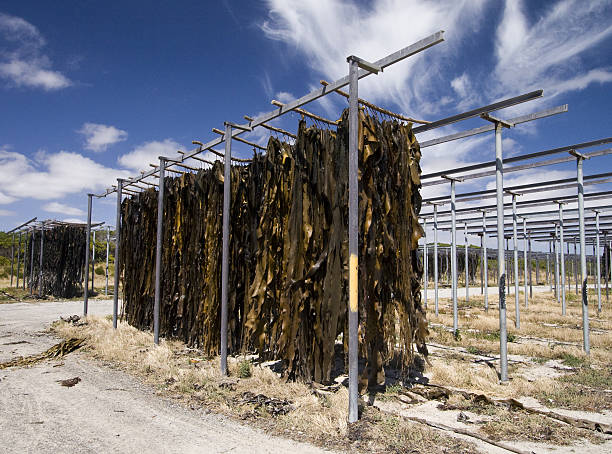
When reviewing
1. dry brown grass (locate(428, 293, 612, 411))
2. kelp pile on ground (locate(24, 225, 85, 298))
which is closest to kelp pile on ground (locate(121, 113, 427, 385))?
dry brown grass (locate(428, 293, 612, 411))

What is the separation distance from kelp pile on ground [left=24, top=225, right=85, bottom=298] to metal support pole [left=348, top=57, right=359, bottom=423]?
16.8m

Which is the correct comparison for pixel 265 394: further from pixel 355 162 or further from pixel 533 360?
pixel 533 360

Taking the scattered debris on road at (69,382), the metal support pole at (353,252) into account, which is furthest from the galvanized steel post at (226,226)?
the metal support pole at (353,252)

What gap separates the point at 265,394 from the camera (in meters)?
4.91

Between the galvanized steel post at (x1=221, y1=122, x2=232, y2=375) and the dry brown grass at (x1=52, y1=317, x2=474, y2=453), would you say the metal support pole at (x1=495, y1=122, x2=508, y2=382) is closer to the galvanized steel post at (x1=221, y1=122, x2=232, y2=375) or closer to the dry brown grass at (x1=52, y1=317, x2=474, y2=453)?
the dry brown grass at (x1=52, y1=317, x2=474, y2=453)

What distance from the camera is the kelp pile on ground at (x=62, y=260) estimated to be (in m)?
17.9

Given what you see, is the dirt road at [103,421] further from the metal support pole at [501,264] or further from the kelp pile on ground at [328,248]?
the metal support pole at [501,264]

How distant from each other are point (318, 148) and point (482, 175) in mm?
5366

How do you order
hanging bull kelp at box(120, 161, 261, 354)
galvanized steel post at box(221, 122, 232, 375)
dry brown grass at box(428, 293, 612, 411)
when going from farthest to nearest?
hanging bull kelp at box(120, 161, 261, 354) → galvanized steel post at box(221, 122, 232, 375) → dry brown grass at box(428, 293, 612, 411)

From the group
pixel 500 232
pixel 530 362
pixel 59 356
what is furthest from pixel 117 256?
pixel 530 362

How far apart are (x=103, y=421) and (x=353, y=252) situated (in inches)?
113

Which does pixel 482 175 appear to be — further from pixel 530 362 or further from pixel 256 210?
pixel 256 210

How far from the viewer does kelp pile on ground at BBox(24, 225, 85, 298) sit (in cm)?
1787

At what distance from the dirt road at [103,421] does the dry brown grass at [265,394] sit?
0.76ft
